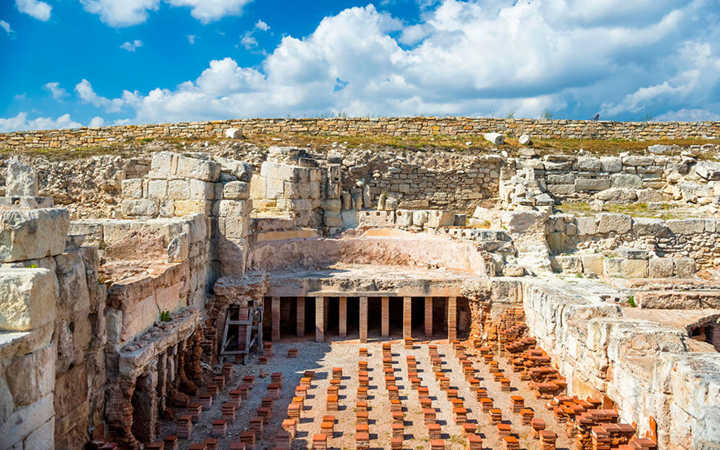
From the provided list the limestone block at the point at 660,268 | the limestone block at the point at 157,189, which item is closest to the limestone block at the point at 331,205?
the limestone block at the point at 157,189

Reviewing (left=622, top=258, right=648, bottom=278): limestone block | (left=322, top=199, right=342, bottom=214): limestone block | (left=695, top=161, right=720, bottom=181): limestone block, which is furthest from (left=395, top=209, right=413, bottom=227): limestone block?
(left=695, top=161, right=720, bottom=181): limestone block

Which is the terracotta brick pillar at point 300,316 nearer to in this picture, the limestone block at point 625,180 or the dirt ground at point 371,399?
the dirt ground at point 371,399

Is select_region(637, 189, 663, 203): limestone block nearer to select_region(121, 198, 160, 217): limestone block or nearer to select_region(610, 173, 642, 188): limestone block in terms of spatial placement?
select_region(610, 173, 642, 188): limestone block

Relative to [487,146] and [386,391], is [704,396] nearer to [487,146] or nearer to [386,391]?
[386,391]

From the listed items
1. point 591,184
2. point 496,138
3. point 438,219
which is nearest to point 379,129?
point 496,138

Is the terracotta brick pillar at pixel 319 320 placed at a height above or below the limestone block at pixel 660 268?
below

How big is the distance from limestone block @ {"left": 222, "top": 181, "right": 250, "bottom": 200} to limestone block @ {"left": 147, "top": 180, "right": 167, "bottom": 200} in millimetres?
1196

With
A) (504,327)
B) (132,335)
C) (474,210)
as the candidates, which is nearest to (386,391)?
(504,327)

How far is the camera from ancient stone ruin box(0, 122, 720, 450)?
5.95m

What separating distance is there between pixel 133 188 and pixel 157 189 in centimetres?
53

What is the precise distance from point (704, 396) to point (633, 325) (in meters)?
2.23

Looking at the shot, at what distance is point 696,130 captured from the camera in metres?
22.8

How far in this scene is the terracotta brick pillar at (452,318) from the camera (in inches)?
465

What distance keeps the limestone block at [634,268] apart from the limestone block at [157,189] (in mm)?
9967
